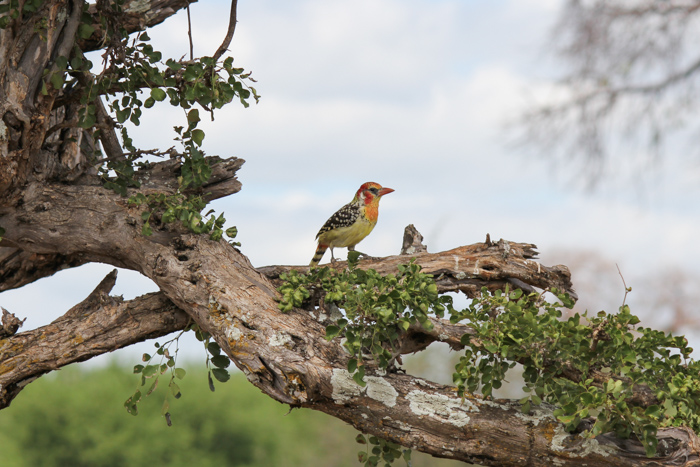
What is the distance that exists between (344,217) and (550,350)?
2.13 metres

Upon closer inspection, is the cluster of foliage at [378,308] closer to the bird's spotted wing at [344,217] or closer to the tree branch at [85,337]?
the tree branch at [85,337]

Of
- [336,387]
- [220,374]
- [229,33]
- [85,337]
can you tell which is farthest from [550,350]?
[85,337]

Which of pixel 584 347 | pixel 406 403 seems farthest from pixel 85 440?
pixel 584 347

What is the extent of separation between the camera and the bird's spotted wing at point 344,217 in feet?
15.9

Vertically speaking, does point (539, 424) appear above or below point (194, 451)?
above

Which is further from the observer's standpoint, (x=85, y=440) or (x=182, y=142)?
(x=85, y=440)

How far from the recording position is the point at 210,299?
341 centimetres

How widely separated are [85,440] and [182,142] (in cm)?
636

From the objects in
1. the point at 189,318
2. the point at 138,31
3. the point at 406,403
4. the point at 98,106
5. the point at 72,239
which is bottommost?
the point at 406,403

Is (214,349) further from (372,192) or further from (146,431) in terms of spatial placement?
(146,431)

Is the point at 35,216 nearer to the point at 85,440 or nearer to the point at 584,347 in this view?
the point at 584,347

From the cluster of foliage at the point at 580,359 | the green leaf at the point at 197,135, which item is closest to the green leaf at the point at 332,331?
the cluster of foliage at the point at 580,359

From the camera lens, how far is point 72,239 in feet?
13.2

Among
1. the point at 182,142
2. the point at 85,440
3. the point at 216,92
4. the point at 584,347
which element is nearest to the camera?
the point at 584,347
